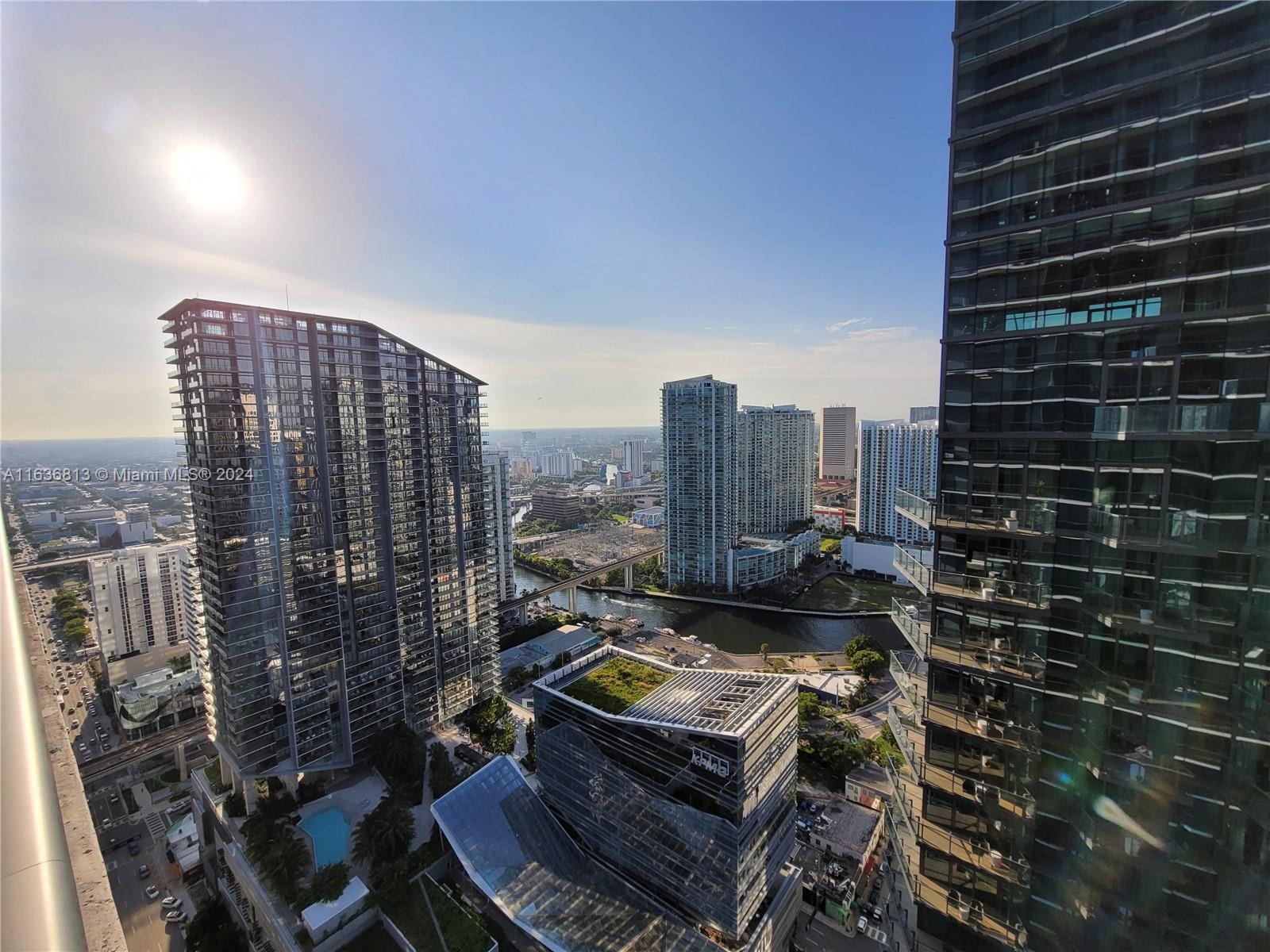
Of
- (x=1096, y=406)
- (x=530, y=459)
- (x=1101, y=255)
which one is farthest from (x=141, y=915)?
(x=530, y=459)

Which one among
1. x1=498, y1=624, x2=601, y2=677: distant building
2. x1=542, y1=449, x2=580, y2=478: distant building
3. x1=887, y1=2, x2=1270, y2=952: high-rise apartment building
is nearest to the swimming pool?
x1=498, y1=624, x2=601, y2=677: distant building

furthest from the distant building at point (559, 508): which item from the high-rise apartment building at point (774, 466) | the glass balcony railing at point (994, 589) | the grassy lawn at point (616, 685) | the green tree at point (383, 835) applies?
Answer: the glass balcony railing at point (994, 589)

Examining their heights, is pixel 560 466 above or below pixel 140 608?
above

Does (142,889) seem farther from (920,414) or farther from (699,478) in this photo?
(920,414)

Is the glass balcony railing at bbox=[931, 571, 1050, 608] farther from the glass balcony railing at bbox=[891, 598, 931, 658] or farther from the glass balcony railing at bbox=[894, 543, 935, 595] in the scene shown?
the glass balcony railing at bbox=[891, 598, 931, 658]

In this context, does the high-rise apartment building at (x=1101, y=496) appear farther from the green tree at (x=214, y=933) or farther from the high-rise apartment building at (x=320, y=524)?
the green tree at (x=214, y=933)

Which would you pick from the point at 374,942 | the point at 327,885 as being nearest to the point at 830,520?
the point at 374,942
